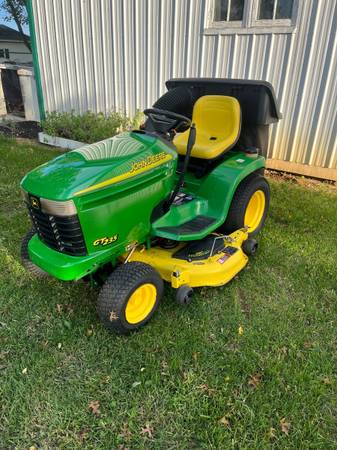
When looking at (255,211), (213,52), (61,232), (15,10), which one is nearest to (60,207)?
(61,232)

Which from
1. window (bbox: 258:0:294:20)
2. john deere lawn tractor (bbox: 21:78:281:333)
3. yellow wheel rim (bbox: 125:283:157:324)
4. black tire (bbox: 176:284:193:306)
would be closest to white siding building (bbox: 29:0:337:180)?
window (bbox: 258:0:294:20)

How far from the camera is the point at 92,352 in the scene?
224 centimetres

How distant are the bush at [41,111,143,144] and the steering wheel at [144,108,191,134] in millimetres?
3509

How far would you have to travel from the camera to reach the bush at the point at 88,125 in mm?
6090

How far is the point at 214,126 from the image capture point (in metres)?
3.09

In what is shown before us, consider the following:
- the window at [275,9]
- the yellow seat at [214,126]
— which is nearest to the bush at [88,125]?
the window at [275,9]

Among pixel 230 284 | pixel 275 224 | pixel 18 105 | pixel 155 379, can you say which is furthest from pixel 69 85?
pixel 155 379

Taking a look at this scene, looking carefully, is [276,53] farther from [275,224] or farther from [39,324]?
[39,324]

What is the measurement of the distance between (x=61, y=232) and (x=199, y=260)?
974 mm

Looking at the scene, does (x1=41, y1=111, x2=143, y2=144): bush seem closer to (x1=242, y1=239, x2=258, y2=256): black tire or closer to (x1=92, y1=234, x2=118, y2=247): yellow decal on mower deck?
(x1=242, y1=239, x2=258, y2=256): black tire

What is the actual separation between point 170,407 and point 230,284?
3.74ft

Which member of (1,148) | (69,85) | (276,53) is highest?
(276,53)

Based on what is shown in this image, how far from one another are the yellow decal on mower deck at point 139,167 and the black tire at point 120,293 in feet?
1.72

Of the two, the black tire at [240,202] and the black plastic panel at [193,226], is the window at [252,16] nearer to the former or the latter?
the black tire at [240,202]
